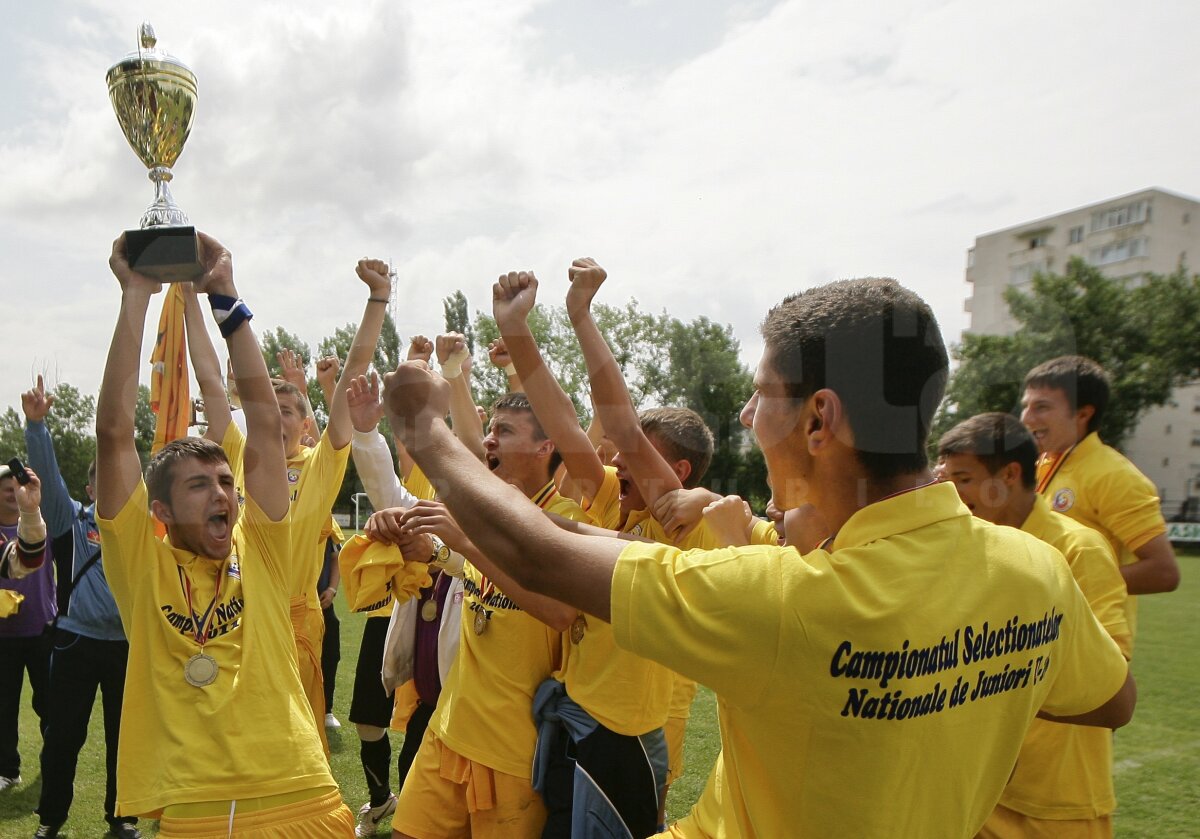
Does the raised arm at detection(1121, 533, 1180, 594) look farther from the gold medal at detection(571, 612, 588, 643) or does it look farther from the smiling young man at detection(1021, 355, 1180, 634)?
the gold medal at detection(571, 612, 588, 643)

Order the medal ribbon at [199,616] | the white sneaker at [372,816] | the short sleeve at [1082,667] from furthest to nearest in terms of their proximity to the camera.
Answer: the white sneaker at [372,816] → the medal ribbon at [199,616] → the short sleeve at [1082,667]

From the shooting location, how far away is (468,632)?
12.3ft

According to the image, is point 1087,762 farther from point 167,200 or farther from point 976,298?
point 976,298

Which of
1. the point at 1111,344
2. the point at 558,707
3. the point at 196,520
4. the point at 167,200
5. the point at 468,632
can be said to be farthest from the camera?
the point at 1111,344

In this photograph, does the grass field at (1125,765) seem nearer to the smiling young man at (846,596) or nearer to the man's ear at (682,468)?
the man's ear at (682,468)

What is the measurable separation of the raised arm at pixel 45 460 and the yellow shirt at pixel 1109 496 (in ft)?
17.8

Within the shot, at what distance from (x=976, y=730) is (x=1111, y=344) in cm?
3977

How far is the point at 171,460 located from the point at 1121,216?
179ft

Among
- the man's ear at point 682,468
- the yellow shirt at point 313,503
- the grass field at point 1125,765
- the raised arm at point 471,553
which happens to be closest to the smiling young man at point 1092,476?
the man's ear at point 682,468

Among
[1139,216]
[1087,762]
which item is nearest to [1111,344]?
[1139,216]

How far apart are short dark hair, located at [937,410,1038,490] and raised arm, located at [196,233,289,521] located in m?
2.66

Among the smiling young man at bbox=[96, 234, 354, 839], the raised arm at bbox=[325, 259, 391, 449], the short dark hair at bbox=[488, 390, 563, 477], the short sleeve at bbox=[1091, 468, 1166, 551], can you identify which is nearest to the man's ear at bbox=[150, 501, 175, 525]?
the smiling young man at bbox=[96, 234, 354, 839]

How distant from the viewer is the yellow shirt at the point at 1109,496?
13.9ft

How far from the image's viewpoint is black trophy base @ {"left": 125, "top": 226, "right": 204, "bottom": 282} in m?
3.00
